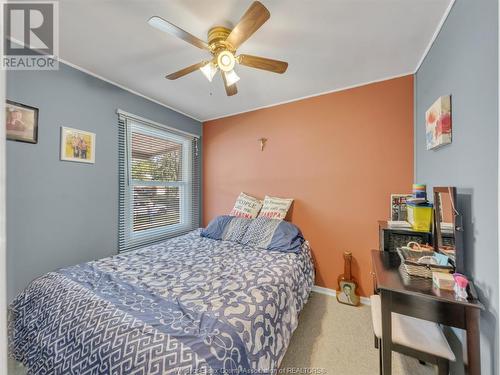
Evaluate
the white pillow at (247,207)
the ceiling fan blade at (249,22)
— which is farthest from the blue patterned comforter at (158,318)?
the ceiling fan blade at (249,22)

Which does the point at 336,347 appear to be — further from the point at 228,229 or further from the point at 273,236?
the point at 228,229

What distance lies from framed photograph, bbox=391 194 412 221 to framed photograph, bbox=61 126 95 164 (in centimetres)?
314

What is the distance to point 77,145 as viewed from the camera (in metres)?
2.07

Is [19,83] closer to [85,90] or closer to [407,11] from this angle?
[85,90]

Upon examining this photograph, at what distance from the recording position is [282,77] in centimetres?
223

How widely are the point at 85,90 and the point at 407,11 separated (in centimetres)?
280

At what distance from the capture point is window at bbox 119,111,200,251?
2.52 metres

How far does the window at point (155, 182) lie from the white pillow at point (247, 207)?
854 millimetres

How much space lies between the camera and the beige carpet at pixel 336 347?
1514 millimetres

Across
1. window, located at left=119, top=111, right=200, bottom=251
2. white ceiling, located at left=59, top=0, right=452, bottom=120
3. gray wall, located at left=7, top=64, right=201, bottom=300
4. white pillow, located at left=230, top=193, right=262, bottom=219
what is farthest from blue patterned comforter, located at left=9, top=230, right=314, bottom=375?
white ceiling, located at left=59, top=0, right=452, bottom=120

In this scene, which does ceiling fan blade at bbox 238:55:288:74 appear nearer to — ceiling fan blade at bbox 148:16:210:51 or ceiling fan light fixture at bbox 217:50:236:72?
ceiling fan light fixture at bbox 217:50:236:72

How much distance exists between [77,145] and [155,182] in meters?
0.98

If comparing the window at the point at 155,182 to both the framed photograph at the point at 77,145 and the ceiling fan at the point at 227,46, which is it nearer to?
the framed photograph at the point at 77,145

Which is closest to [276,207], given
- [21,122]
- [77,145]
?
[77,145]
